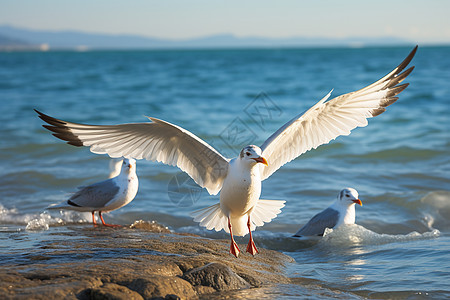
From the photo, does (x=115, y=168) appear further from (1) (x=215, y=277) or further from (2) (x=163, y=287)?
(2) (x=163, y=287)

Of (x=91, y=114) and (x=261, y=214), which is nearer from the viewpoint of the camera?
(x=261, y=214)

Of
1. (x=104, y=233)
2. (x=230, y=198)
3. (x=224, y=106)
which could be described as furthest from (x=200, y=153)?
(x=224, y=106)

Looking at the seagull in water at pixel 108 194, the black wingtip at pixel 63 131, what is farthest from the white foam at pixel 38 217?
the black wingtip at pixel 63 131

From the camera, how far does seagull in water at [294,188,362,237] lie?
623 centimetres

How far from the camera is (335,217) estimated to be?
21.3 feet

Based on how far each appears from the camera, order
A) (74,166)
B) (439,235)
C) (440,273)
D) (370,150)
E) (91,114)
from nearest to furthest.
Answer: (440,273) → (439,235) → (74,166) → (370,150) → (91,114)

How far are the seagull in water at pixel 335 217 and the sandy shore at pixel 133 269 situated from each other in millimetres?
1059

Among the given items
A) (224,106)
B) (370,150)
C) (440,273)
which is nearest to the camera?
(440,273)

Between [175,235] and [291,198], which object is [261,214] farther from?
[291,198]

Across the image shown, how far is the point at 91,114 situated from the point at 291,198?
1051 cm

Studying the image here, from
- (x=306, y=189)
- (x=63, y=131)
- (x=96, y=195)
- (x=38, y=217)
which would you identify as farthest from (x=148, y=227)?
(x=306, y=189)

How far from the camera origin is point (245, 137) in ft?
39.5

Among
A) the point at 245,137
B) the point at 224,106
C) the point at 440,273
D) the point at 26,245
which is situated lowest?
the point at 26,245

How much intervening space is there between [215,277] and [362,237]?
9.36ft
